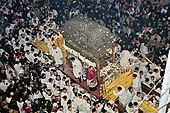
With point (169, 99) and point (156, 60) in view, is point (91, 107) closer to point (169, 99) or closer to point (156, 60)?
point (156, 60)

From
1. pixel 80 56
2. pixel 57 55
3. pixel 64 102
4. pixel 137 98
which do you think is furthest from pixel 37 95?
pixel 137 98

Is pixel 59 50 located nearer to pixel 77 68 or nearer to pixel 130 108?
pixel 77 68

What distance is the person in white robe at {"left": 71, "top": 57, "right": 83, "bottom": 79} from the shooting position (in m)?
12.1

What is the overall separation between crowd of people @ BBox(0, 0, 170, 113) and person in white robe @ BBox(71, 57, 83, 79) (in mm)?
451

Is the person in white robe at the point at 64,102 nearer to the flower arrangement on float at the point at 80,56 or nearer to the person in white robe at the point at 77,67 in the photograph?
the person in white robe at the point at 77,67

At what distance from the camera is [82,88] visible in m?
12.6

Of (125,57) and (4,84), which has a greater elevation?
(125,57)

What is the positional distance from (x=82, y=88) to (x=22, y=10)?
6.93 m

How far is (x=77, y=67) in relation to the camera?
12.3 m

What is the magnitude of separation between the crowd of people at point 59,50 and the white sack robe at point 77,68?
1.48ft

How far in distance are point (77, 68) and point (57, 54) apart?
129 cm

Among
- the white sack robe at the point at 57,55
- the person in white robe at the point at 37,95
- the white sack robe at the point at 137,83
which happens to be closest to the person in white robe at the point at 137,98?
the white sack robe at the point at 137,83

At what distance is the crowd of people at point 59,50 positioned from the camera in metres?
10.9

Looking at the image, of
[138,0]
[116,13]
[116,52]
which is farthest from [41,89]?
[138,0]
